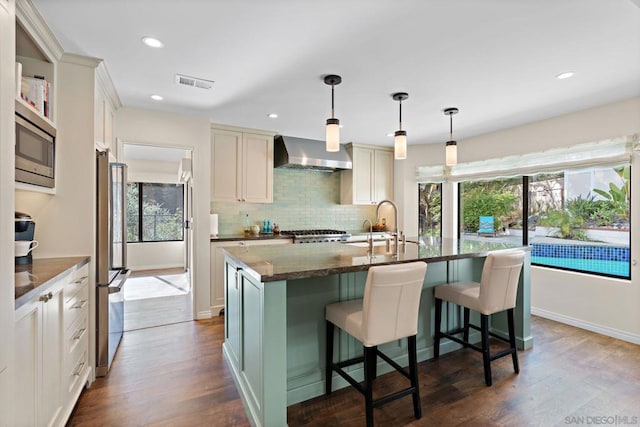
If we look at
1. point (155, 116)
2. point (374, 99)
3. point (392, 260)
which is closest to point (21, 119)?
point (155, 116)

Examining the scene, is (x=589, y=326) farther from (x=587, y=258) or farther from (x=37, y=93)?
(x=37, y=93)

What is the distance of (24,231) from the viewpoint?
6.53 feet

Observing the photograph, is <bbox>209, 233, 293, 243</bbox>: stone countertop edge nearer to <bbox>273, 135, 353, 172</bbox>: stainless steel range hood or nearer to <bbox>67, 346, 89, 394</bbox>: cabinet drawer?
<bbox>273, 135, 353, 172</bbox>: stainless steel range hood

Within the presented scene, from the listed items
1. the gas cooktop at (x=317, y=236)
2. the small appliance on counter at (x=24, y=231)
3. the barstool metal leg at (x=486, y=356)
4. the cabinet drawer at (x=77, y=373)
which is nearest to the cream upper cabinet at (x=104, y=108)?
the small appliance on counter at (x=24, y=231)

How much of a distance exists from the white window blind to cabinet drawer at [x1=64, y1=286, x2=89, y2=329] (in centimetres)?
464

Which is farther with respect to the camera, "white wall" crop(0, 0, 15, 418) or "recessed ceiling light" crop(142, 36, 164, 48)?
"recessed ceiling light" crop(142, 36, 164, 48)

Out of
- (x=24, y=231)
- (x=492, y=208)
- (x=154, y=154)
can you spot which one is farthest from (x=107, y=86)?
(x=492, y=208)

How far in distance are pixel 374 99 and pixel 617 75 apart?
1.94m

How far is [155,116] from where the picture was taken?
3.46m

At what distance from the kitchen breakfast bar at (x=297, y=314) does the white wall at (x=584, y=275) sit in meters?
1.08

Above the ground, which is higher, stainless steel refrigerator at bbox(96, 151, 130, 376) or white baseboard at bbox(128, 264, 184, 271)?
stainless steel refrigerator at bbox(96, 151, 130, 376)

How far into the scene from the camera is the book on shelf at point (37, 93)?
1923 mm

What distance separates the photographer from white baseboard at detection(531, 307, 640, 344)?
3.06 metres

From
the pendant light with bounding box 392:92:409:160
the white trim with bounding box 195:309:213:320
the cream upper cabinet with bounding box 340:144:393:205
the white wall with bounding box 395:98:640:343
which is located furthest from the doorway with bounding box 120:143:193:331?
the white wall with bounding box 395:98:640:343
